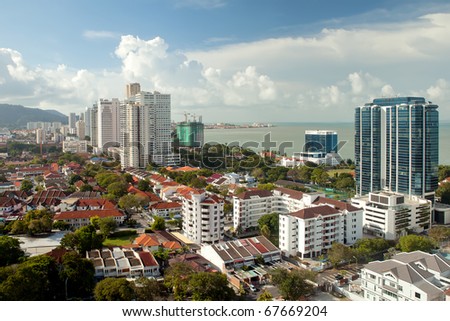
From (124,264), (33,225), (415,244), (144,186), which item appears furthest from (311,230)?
(144,186)

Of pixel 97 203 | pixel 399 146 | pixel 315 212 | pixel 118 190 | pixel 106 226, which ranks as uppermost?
pixel 399 146

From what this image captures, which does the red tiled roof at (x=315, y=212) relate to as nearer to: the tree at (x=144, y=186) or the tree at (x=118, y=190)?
the tree at (x=118, y=190)

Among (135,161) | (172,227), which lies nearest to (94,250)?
(172,227)

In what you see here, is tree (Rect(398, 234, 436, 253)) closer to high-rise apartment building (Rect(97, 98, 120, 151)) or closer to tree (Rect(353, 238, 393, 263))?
tree (Rect(353, 238, 393, 263))

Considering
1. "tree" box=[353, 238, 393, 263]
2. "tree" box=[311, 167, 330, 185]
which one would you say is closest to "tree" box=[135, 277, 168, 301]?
"tree" box=[353, 238, 393, 263]

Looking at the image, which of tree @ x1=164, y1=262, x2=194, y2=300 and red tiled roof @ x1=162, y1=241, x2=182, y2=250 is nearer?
tree @ x1=164, y1=262, x2=194, y2=300

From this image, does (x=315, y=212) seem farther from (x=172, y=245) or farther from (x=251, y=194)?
(x=172, y=245)

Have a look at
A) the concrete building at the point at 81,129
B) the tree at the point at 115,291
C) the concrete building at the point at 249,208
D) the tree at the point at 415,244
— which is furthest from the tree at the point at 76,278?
the concrete building at the point at 81,129

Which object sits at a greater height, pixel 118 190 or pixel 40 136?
pixel 40 136
